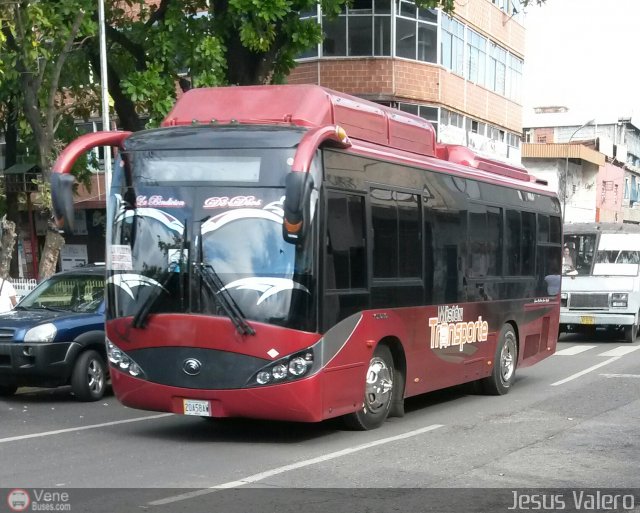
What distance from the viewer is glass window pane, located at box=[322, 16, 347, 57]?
1123 inches

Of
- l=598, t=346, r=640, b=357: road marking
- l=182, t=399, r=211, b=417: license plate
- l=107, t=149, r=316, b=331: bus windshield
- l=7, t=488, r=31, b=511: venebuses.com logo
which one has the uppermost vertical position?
l=107, t=149, r=316, b=331: bus windshield

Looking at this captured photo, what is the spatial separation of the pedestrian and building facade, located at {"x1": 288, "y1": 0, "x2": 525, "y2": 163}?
13970 millimetres

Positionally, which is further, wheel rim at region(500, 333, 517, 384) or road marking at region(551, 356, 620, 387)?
road marking at region(551, 356, 620, 387)

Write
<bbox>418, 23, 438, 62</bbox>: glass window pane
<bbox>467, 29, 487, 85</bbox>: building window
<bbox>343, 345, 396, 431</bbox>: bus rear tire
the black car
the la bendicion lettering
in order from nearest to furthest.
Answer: <bbox>343, 345, 396, 431</bbox>: bus rear tire
the la bendicion lettering
the black car
<bbox>418, 23, 438, 62</bbox>: glass window pane
<bbox>467, 29, 487, 85</bbox>: building window

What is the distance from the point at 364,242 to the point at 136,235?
226 centimetres

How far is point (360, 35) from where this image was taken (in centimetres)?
2855

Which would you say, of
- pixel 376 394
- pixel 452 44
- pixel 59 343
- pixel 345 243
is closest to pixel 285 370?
pixel 345 243

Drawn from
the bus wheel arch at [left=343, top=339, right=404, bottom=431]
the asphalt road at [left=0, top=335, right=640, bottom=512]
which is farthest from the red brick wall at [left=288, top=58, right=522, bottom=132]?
the bus wheel arch at [left=343, top=339, right=404, bottom=431]

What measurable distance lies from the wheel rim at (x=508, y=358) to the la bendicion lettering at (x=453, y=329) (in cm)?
94

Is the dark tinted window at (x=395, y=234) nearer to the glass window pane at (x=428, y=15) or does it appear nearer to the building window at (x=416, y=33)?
the building window at (x=416, y=33)

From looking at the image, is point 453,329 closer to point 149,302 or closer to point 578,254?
point 149,302

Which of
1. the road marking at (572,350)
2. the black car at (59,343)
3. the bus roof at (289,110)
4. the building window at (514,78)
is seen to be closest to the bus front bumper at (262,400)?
the bus roof at (289,110)

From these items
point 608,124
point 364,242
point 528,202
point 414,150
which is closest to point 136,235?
point 364,242

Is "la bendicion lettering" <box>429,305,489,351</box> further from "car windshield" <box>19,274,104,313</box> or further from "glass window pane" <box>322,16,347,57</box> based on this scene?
"glass window pane" <box>322,16,347,57</box>
